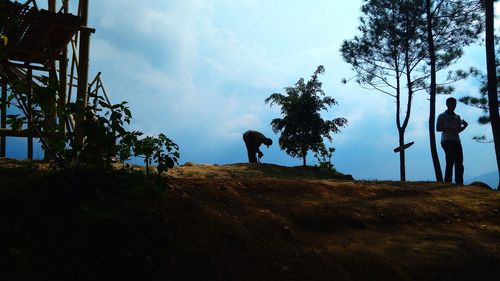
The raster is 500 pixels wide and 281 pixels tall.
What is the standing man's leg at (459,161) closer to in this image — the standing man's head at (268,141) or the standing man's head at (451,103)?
the standing man's head at (451,103)

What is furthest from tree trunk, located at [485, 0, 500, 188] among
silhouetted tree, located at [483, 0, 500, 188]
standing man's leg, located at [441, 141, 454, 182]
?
standing man's leg, located at [441, 141, 454, 182]

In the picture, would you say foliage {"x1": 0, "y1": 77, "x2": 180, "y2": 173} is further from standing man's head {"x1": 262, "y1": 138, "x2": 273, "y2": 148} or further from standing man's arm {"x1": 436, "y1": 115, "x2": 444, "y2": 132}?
standing man's head {"x1": 262, "y1": 138, "x2": 273, "y2": 148}

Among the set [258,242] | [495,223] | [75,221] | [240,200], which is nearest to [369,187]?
[495,223]

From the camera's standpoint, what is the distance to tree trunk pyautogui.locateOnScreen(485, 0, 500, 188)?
10555mm

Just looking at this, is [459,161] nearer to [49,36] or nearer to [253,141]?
[253,141]

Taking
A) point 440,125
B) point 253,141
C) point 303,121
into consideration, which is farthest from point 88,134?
point 303,121

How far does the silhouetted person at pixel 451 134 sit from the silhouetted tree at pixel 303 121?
980 centimetres

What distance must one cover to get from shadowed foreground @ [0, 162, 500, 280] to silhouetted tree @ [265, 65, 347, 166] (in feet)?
45.0

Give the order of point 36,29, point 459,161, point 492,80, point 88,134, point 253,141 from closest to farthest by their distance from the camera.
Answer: point 88,134 < point 36,29 < point 459,161 < point 492,80 < point 253,141

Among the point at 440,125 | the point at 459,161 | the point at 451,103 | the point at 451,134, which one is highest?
the point at 451,103

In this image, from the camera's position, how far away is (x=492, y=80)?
1066cm

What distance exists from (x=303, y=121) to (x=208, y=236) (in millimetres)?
15678

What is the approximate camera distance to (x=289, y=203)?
17.0ft

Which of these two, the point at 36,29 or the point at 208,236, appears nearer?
the point at 208,236
